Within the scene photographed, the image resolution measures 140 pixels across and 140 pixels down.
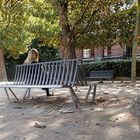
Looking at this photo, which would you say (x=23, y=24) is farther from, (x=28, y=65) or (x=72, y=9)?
(x=28, y=65)

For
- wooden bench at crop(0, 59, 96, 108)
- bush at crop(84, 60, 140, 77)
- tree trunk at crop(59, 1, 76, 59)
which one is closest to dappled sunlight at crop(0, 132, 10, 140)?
wooden bench at crop(0, 59, 96, 108)

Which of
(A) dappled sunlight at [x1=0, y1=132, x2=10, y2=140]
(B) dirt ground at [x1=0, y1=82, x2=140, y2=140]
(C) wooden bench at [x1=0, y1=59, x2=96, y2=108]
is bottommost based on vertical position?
(A) dappled sunlight at [x1=0, y1=132, x2=10, y2=140]

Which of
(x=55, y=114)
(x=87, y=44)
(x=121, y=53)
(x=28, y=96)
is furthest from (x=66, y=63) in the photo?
(x=121, y=53)

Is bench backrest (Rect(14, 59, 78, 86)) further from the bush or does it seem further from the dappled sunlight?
the bush

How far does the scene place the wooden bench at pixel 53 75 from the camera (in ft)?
30.2

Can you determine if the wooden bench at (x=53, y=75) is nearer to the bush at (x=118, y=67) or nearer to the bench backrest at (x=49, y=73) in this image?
the bench backrest at (x=49, y=73)

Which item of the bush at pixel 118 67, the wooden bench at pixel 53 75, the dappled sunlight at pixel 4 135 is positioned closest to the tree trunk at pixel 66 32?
the wooden bench at pixel 53 75

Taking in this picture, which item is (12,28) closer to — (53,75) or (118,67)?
(118,67)

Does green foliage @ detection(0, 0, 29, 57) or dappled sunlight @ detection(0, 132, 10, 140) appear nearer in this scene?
dappled sunlight @ detection(0, 132, 10, 140)

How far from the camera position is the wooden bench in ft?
30.2

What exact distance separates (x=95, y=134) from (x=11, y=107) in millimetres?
3979

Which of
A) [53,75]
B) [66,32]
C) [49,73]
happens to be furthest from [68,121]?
[66,32]

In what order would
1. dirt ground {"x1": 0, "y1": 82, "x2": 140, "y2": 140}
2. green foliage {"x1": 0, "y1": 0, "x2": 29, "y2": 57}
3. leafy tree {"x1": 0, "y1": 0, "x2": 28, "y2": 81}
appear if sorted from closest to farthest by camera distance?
dirt ground {"x1": 0, "y1": 82, "x2": 140, "y2": 140}, leafy tree {"x1": 0, "y1": 0, "x2": 28, "y2": 81}, green foliage {"x1": 0, "y1": 0, "x2": 29, "y2": 57}

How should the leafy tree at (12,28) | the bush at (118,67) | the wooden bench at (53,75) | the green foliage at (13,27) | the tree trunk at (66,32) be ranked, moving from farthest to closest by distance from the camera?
the bush at (118,67)
the green foliage at (13,27)
the leafy tree at (12,28)
the tree trunk at (66,32)
the wooden bench at (53,75)
